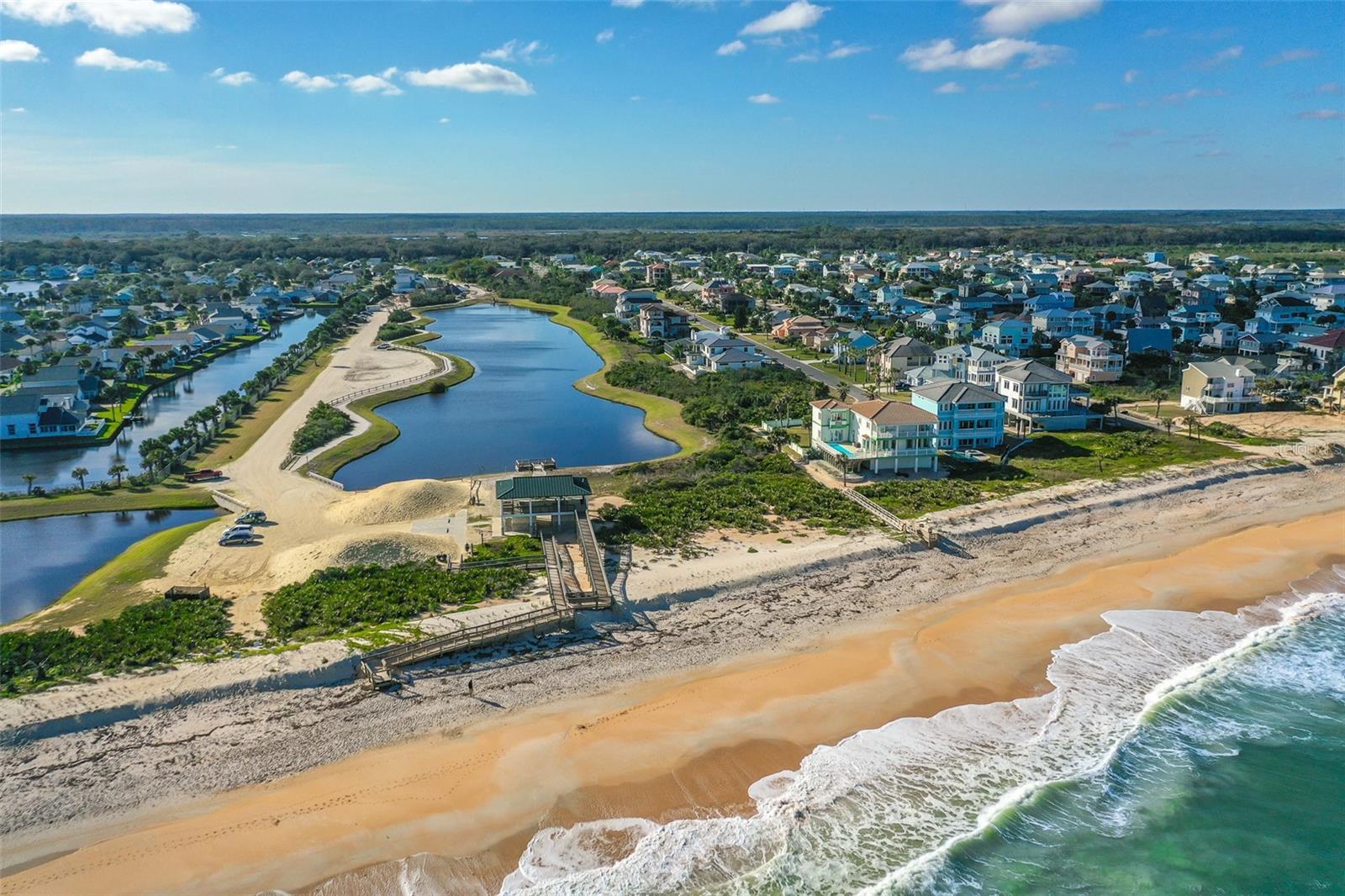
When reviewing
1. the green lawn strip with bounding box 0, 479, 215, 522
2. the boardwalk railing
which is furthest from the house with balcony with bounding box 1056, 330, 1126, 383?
the green lawn strip with bounding box 0, 479, 215, 522

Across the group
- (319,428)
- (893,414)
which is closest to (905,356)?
(893,414)

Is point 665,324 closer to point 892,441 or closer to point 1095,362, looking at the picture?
point 1095,362

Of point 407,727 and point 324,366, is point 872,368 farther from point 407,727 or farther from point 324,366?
point 407,727

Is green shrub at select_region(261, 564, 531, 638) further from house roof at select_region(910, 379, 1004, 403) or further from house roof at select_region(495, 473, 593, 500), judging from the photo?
house roof at select_region(910, 379, 1004, 403)

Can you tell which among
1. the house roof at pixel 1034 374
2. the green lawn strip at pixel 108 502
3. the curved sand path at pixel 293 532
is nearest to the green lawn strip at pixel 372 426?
the curved sand path at pixel 293 532

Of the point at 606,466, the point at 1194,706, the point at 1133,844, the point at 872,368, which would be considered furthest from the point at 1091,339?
the point at 1133,844

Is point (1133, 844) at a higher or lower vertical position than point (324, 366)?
lower

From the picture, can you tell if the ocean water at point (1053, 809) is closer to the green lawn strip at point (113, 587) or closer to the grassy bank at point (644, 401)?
the green lawn strip at point (113, 587)
